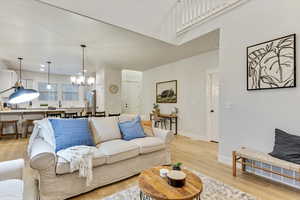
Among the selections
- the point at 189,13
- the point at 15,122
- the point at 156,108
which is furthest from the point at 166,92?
the point at 15,122

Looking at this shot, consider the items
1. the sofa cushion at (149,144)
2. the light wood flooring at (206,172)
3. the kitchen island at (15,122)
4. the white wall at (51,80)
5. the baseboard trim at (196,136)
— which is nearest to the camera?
the light wood flooring at (206,172)

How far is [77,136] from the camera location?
2.34 m

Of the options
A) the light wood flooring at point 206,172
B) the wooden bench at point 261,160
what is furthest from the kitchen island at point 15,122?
the wooden bench at point 261,160

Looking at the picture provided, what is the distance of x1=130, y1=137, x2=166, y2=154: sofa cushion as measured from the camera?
259 cm

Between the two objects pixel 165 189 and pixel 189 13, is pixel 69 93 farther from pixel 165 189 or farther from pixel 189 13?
pixel 165 189

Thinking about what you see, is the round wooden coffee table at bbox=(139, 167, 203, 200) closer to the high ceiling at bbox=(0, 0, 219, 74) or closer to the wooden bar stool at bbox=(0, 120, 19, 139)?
the high ceiling at bbox=(0, 0, 219, 74)

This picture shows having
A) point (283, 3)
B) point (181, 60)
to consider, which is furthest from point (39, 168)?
point (181, 60)

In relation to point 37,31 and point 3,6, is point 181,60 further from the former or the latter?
point 3,6

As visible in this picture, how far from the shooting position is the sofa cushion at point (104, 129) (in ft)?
8.82

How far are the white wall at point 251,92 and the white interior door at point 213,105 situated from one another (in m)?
1.51

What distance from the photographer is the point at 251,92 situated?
275 cm

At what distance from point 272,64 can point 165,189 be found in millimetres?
2459

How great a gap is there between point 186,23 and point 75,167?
3857 mm

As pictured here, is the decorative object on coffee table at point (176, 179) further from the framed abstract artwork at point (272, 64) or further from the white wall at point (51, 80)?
the white wall at point (51, 80)
